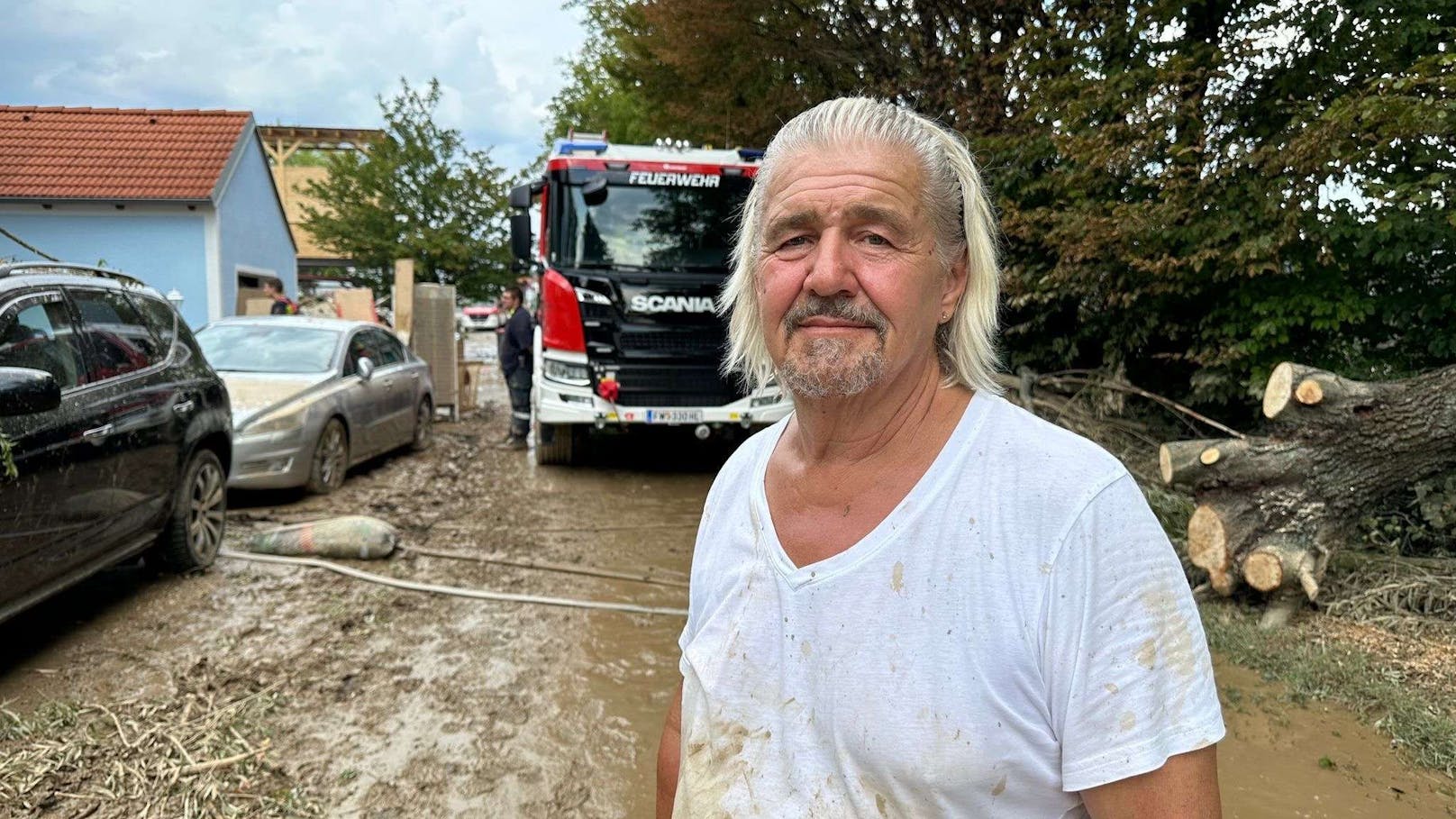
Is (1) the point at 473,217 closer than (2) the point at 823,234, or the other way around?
(2) the point at 823,234

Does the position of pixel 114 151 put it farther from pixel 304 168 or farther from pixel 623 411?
pixel 304 168

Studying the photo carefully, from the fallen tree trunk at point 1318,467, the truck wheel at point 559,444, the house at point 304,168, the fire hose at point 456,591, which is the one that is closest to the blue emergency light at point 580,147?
the truck wheel at point 559,444

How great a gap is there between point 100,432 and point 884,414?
4.44 m

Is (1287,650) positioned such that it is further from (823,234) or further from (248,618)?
(248,618)

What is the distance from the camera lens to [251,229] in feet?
65.2

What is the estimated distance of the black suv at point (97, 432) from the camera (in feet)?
13.0

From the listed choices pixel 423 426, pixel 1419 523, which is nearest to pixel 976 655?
pixel 1419 523

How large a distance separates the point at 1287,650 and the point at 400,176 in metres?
21.1

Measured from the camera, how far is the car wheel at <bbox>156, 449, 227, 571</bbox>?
18.0 feet

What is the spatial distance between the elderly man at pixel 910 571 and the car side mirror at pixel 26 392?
3475mm

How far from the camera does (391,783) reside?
347cm

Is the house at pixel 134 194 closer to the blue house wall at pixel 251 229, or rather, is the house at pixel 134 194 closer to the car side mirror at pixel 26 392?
the blue house wall at pixel 251 229

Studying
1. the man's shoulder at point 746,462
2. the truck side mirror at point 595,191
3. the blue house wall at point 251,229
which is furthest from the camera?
the blue house wall at point 251,229

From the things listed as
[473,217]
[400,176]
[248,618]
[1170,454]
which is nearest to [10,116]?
[400,176]
